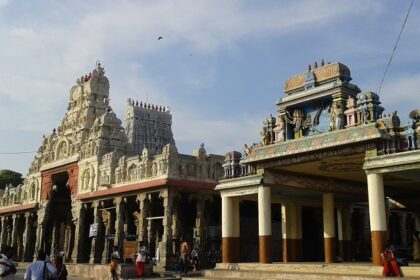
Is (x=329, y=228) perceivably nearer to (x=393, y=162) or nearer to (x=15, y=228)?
(x=393, y=162)

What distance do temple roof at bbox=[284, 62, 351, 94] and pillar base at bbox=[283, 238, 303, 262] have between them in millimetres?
8083

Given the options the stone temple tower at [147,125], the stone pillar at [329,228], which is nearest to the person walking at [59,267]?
the stone pillar at [329,228]

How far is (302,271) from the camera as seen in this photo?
16.4 m

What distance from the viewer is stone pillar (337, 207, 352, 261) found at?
24.2 m

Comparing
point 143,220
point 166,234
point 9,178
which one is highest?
point 9,178

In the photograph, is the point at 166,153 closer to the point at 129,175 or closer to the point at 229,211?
the point at 129,175

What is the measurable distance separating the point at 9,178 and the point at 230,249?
62.2m

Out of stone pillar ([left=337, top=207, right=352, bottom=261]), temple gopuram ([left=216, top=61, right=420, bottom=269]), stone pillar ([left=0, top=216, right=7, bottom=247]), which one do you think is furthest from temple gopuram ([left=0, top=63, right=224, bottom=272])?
stone pillar ([left=337, top=207, right=352, bottom=261])

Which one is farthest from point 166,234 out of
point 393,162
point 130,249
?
point 393,162

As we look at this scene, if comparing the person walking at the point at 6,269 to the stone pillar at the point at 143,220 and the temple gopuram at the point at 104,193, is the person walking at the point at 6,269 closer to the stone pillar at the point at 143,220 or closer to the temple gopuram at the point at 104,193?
→ the temple gopuram at the point at 104,193

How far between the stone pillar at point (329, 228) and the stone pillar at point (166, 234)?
8.91m

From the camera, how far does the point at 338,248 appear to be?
25688mm

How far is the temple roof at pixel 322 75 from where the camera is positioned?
54.9ft

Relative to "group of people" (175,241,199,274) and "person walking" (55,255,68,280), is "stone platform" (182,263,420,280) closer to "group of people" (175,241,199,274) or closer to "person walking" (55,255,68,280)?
"group of people" (175,241,199,274)
